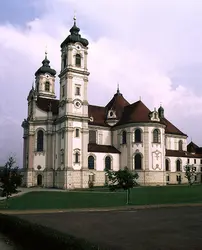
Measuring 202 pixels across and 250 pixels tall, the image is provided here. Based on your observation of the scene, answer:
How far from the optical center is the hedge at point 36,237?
10.5 m

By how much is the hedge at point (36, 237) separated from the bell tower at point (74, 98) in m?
51.9

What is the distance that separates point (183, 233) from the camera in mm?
15953

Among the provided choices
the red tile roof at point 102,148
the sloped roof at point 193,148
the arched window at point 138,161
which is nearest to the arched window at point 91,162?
the red tile roof at point 102,148

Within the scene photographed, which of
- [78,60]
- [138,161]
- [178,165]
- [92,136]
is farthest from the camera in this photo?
[178,165]

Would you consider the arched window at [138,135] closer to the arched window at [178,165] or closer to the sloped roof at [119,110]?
the sloped roof at [119,110]

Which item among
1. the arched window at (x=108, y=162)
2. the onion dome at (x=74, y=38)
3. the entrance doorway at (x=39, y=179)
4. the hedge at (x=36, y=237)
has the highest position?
the onion dome at (x=74, y=38)

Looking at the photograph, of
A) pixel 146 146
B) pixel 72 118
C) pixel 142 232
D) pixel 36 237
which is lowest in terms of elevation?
pixel 142 232

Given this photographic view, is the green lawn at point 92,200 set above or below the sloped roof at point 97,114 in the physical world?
below

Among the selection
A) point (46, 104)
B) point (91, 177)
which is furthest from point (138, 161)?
point (46, 104)

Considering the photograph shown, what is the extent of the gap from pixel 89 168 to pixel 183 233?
5709 cm

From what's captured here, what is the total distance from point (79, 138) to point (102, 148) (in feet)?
26.3

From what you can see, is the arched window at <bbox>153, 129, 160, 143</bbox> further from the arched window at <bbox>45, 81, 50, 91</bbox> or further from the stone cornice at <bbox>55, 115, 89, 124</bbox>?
the arched window at <bbox>45, 81, 50, 91</bbox>

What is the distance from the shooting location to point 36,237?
12.6 meters

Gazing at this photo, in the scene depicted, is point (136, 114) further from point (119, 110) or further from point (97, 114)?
point (97, 114)
